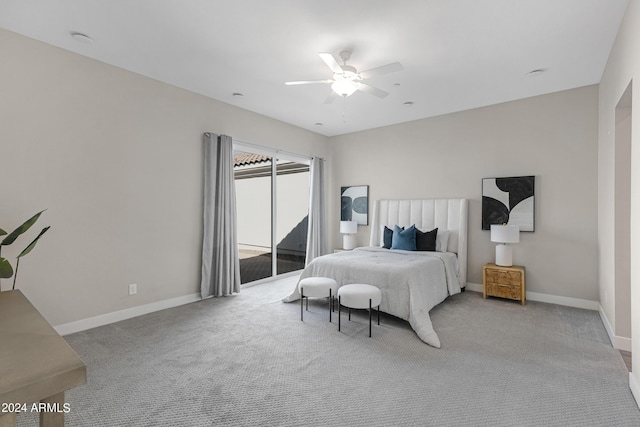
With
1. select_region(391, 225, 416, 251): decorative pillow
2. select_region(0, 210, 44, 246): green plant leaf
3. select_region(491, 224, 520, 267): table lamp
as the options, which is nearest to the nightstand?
select_region(491, 224, 520, 267): table lamp

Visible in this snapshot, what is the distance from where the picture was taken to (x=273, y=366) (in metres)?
2.60

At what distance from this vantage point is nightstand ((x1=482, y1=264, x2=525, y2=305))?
4281 mm

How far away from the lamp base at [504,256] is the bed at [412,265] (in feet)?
1.75

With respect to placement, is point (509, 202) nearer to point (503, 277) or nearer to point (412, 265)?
point (503, 277)

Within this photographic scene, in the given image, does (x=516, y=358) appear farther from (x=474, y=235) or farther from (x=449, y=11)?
(x=449, y=11)

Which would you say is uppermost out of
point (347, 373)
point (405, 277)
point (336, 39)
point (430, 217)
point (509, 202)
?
point (336, 39)

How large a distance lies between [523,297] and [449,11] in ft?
11.9

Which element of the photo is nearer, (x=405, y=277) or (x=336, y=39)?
(x=336, y=39)

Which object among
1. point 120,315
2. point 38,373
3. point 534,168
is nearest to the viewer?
point 38,373

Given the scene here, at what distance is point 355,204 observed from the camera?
6.48 meters

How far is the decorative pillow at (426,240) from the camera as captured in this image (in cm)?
493

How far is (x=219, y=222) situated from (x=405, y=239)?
→ 287cm

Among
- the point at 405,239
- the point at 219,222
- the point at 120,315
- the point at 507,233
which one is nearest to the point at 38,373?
the point at 120,315

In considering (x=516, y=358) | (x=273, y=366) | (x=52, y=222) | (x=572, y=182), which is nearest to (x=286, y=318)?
(x=273, y=366)
